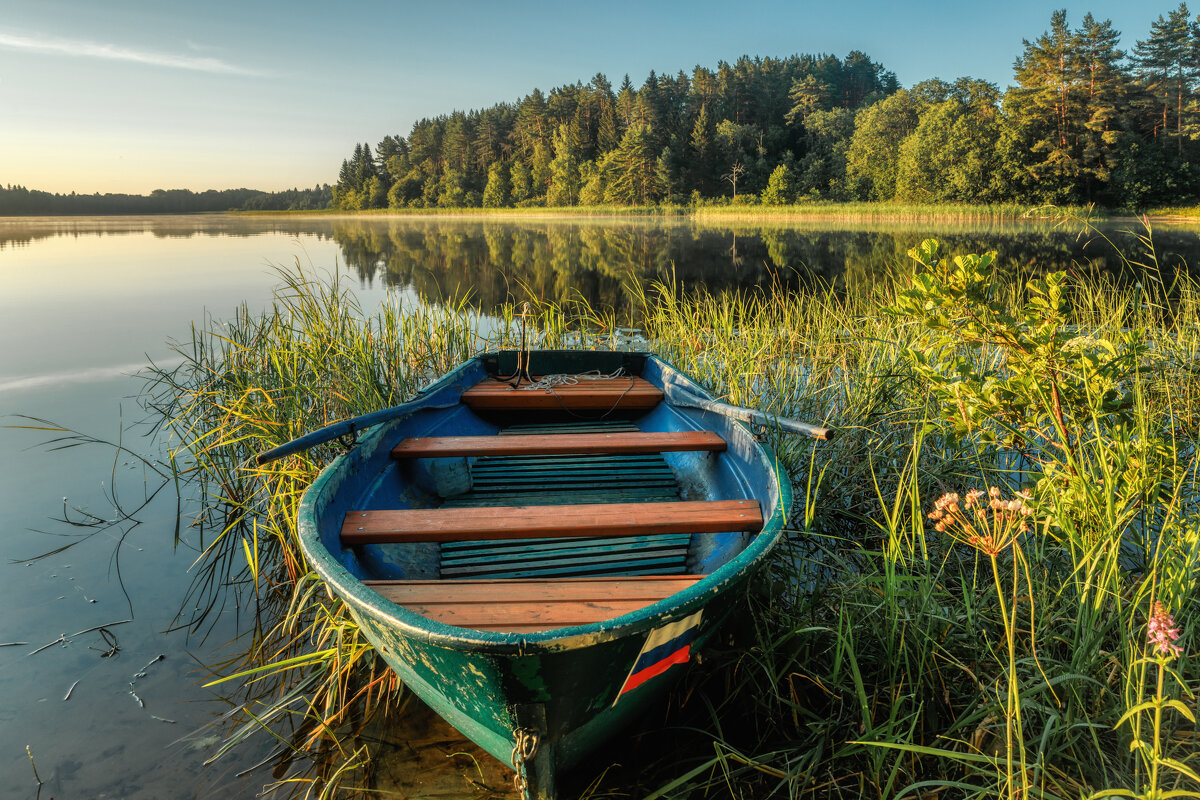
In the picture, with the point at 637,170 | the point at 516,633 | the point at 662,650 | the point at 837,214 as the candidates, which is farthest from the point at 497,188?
the point at 516,633

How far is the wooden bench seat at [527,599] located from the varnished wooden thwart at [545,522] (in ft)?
0.84

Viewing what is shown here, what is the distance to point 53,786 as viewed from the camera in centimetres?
203

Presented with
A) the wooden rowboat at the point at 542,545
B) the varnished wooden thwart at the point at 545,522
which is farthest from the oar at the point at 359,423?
the varnished wooden thwart at the point at 545,522

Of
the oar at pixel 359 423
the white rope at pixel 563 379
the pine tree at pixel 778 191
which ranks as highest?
the pine tree at pixel 778 191

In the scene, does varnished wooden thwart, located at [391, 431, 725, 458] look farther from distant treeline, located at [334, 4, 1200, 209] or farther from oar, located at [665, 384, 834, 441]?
distant treeline, located at [334, 4, 1200, 209]

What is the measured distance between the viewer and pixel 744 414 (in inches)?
110

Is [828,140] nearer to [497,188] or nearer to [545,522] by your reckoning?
[497,188]

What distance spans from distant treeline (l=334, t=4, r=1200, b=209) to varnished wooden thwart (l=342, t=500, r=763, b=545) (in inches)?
1715

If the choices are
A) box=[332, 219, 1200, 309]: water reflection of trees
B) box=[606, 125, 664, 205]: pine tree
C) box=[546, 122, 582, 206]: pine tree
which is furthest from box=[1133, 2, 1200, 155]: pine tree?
box=[546, 122, 582, 206]: pine tree

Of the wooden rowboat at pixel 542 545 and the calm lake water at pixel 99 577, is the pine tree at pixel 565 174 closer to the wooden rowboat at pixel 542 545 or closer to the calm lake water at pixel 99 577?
the calm lake water at pixel 99 577

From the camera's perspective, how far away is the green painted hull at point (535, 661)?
4.48 feet

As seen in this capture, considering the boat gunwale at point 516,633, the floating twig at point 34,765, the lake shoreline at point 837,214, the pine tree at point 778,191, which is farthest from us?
the pine tree at point 778,191

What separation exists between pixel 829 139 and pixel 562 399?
208ft

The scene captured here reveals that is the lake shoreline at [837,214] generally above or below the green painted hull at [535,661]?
above
